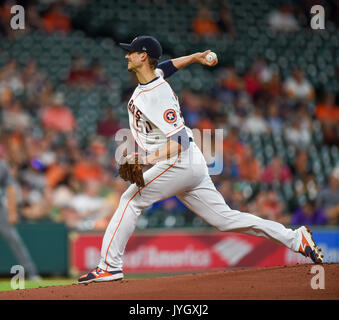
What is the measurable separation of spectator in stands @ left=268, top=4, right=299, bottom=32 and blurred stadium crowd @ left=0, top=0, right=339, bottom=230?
0.03 metres

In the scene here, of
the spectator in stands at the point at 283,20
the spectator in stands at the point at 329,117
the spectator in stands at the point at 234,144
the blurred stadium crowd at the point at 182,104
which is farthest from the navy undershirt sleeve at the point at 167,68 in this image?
the spectator in stands at the point at 283,20

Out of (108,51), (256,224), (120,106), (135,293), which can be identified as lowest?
(135,293)

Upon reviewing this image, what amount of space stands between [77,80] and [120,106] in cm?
98

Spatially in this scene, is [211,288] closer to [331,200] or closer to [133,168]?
[133,168]

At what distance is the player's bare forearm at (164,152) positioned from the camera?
4.97m

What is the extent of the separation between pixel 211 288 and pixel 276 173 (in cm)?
650

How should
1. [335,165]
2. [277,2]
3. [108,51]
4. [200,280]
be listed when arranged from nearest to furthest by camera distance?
1. [200,280]
2. [335,165]
3. [108,51]
4. [277,2]

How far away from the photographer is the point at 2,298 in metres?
4.88

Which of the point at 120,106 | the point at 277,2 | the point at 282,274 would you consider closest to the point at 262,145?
the point at 120,106

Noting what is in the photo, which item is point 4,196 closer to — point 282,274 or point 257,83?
point 282,274

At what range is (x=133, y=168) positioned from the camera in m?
4.99

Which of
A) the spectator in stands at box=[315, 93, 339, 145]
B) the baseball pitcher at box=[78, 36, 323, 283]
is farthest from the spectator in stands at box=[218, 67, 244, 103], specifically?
the baseball pitcher at box=[78, 36, 323, 283]

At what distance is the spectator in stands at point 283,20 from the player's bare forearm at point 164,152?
10.1 meters

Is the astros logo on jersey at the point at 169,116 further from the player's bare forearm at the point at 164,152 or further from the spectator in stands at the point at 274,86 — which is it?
the spectator in stands at the point at 274,86
